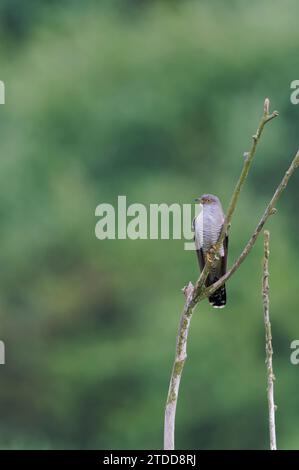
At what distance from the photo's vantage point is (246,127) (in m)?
9.48

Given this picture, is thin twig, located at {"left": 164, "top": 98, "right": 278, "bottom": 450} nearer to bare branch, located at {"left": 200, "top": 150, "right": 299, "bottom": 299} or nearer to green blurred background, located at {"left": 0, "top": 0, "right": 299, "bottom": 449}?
bare branch, located at {"left": 200, "top": 150, "right": 299, "bottom": 299}

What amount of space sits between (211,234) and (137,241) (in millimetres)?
5243

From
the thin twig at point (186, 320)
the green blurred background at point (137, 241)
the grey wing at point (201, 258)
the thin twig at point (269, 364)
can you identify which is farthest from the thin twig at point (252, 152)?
the green blurred background at point (137, 241)

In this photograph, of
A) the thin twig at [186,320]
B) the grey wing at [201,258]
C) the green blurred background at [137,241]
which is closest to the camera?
the thin twig at [186,320]

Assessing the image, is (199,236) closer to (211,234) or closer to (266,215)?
(211,234)

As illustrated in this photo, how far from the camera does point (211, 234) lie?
365cm

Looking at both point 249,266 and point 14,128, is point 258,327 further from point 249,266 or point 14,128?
point 14,128

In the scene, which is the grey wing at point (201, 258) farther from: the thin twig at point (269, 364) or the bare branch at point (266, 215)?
the thin twig at point (269, 364)

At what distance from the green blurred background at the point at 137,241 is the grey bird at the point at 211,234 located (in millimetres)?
4076

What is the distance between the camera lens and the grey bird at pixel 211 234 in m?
3.65

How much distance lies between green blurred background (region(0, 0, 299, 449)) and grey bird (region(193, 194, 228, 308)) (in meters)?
4.08

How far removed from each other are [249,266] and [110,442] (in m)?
1.92
